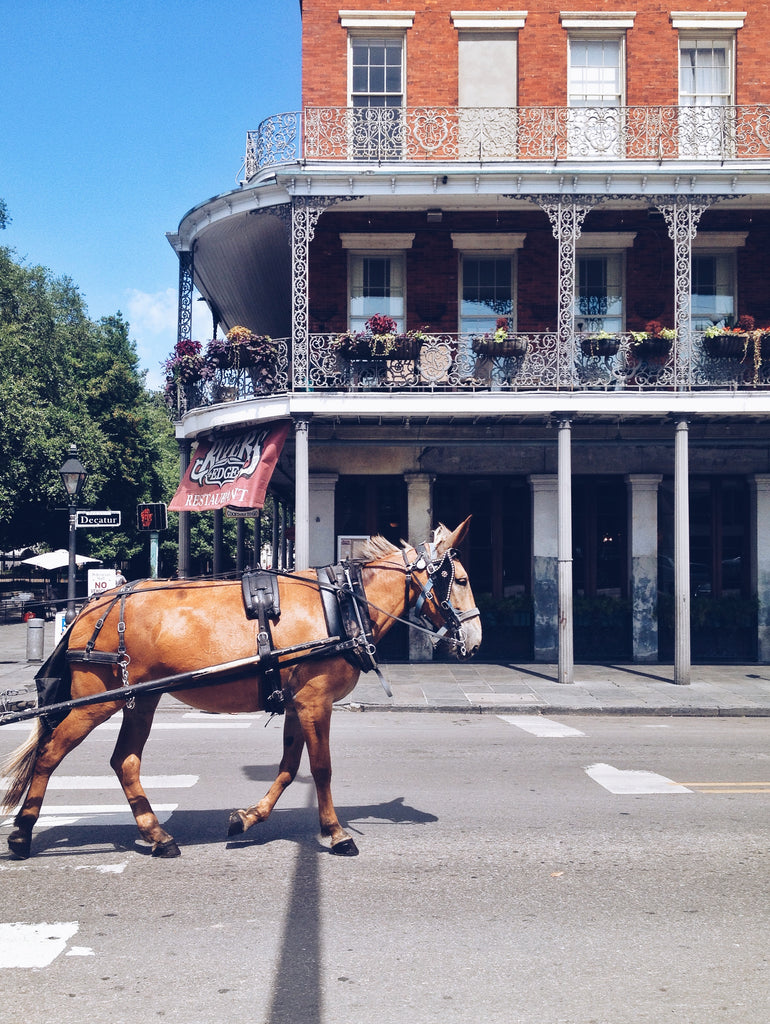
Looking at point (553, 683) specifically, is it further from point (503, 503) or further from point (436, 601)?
point (436, 601)

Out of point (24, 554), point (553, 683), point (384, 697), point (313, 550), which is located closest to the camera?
point (384, 697)

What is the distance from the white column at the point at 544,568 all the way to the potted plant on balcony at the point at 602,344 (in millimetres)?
3019

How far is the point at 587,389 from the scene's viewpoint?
1644cm

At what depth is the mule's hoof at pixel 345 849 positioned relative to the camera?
20.0 feet

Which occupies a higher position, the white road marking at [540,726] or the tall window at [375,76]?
the tall window at [375,76]

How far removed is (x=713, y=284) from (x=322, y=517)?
9.17 m

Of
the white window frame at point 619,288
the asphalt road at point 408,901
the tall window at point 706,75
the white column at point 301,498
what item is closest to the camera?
the asphalt road at point 408,901

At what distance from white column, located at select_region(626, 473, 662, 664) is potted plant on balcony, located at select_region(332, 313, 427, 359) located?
553 cm

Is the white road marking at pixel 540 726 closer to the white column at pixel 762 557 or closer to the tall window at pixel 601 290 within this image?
the white column at pixel 762 557

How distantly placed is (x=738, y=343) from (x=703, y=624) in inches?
226

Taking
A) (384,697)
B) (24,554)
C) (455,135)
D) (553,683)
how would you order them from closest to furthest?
1. (384,697)
2. (553,683)
3. (455,135)
4. (24,554)

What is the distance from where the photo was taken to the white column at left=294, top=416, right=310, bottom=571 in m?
15.5

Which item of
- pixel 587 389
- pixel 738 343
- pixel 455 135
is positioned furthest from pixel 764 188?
pixel 455 135

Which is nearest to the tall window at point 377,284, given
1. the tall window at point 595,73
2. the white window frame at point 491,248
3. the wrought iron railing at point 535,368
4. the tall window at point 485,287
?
the white window frame at point 491,248
